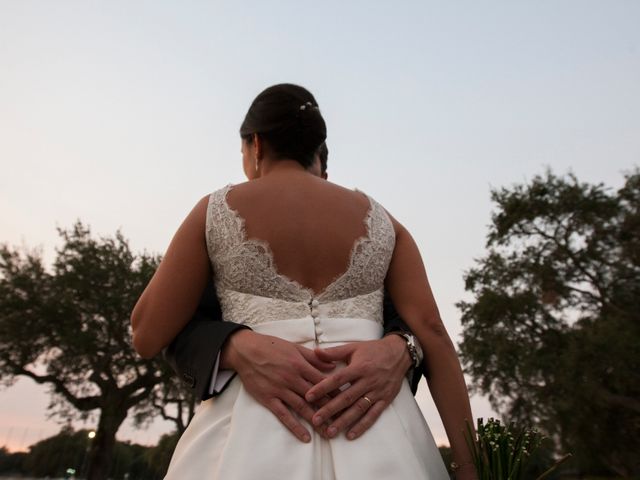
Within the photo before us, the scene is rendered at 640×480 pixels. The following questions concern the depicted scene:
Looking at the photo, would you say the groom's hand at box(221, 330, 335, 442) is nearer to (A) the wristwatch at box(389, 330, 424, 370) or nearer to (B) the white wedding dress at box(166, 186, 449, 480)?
(B) the white wedding dress at box(166, 186, 449, 480)

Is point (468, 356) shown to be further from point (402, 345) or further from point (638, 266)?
point (402, 345)

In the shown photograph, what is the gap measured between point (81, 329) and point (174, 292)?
2307 cm

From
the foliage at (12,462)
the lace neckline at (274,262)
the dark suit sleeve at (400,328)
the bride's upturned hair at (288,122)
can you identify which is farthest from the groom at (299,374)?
the foliage at (12,462)

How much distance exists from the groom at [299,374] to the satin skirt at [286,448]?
37 millimetres

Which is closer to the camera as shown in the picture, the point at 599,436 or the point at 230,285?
the point at 230,285

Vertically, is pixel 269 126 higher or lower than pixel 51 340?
lower

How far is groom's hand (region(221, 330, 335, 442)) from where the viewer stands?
1.55 m

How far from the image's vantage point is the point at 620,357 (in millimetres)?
16812

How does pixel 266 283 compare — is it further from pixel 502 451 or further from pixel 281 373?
pixel 502 451

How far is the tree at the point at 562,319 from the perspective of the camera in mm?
18119

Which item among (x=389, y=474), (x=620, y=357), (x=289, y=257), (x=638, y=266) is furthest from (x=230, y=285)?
(x=638, y=266)

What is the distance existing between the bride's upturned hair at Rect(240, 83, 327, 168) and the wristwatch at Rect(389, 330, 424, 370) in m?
0.88

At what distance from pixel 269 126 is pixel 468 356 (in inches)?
837

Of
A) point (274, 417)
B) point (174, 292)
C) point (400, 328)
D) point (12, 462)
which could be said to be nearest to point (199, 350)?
point (174, 292)
